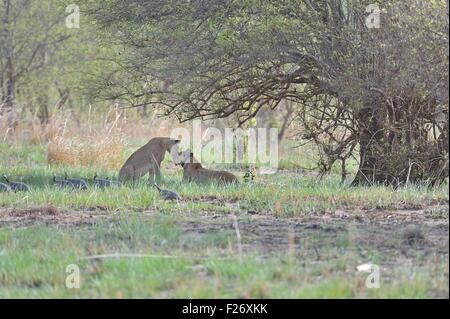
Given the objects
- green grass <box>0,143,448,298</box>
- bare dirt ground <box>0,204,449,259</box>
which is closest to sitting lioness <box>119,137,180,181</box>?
green grass <box>0,143,448,298</box>

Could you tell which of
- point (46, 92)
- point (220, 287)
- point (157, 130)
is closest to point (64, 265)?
point (220, 287)

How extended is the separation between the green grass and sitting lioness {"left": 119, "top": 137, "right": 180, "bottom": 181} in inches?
62.4

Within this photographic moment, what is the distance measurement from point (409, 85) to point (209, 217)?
3.47 metres

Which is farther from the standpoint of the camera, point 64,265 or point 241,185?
point 241,185

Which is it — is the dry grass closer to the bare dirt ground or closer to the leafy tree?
the leafy tree

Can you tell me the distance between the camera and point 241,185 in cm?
1359

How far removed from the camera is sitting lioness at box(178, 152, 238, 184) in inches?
553

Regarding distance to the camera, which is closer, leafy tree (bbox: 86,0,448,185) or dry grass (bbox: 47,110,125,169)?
leafy tree (bbox: 86,0,448,185)

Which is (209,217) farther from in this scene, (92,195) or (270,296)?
(270,296)
